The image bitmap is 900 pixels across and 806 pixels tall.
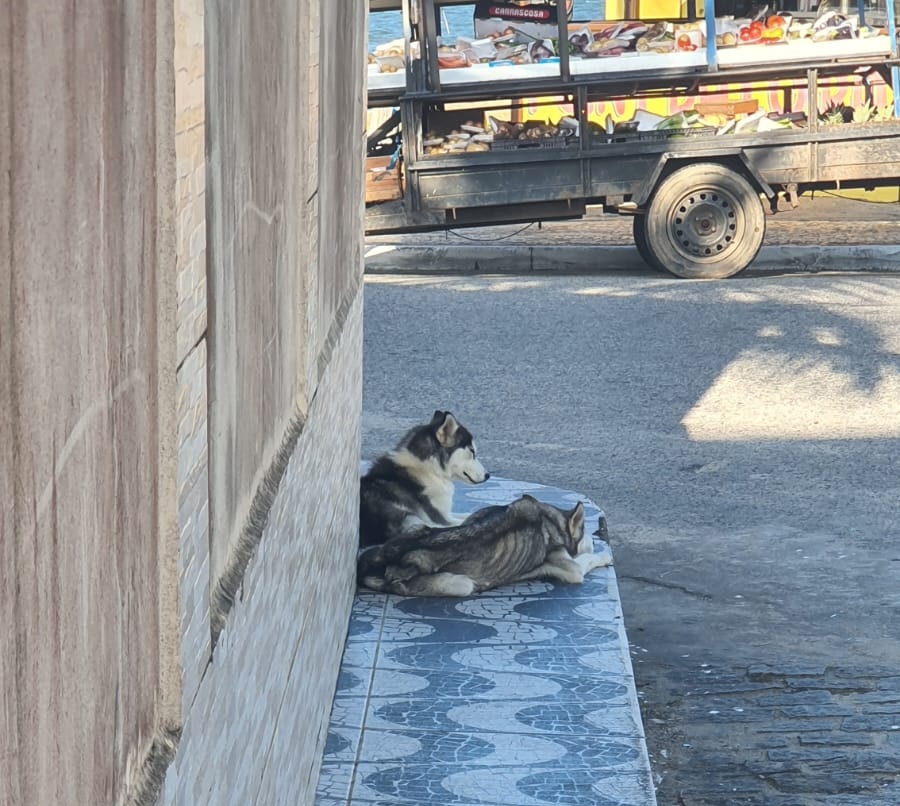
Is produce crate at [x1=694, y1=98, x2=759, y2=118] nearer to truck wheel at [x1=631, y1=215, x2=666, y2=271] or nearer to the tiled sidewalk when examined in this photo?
truck wheel at [x1=631, y1=215, x2=666, y2=271]

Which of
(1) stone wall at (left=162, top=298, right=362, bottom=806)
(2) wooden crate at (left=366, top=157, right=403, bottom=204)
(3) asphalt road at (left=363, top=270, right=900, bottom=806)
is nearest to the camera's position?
(1) stone wall at (left=162, top=298, right=362, bottom=806)

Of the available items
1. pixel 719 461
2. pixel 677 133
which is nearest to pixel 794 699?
pixel 719 461

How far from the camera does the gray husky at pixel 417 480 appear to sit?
29.0ft

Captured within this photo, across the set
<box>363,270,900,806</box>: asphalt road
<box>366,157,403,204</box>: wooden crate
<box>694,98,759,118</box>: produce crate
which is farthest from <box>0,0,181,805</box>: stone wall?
<box>694,98,759,118</box>: produce crate

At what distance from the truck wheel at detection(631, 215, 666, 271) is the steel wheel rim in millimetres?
318

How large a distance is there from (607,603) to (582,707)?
143cm

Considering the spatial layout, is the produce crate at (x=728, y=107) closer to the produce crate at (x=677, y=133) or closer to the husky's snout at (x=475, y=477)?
the produce crate at (x=677, y=133)

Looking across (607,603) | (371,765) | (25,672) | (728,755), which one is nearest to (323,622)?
(371,765)

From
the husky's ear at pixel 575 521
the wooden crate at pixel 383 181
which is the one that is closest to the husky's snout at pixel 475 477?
the husky's ear at pixel 575 521

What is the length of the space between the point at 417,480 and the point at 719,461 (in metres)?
3.09

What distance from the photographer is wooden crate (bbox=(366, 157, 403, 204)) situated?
16.8 m

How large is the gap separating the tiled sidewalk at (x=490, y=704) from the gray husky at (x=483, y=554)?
0.08 m

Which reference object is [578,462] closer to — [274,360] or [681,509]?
[681,509]

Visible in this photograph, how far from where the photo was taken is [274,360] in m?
4.41
